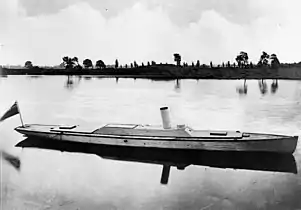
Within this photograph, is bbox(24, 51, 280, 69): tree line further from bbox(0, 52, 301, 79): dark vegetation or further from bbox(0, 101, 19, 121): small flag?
bbox(0, 101, 19, 121): small flag

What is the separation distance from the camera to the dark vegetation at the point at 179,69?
72.5 inches

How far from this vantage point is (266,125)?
177 centimetres

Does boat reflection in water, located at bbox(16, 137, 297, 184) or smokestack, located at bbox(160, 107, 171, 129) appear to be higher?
smokestack, located at bbox(160, 107, 171, 129)

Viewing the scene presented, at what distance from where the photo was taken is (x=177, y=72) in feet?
6.43

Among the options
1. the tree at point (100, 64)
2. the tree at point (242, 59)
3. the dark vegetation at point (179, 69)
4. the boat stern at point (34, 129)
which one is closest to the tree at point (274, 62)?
the dark vegetation at point (179, 69)

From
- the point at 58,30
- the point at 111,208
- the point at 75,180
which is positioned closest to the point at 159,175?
the point at 111,208

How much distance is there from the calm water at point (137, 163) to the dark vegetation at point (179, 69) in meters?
0.04

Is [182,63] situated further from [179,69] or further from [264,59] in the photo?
[264,59]

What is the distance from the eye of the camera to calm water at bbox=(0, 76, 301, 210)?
1666 mm

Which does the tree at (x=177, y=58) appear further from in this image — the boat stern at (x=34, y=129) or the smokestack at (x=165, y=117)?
the boat stern at (x=34, y=129)

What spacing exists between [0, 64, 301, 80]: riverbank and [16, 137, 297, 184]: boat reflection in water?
397 millimetres

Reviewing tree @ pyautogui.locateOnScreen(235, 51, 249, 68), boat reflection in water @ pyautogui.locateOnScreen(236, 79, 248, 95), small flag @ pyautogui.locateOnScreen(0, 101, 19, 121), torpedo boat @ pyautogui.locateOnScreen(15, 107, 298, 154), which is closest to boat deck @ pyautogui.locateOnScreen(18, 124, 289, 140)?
torpedo boat @ pyautogui.locateOnScreen(15, 107, 298, 154)

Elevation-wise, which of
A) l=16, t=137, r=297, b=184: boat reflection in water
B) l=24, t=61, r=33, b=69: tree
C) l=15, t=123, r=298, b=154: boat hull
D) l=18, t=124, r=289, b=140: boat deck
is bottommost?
l=16, t=137, r=297, b=184: boat reflection in water

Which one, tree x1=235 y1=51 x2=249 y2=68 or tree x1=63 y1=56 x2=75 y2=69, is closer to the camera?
tree x1=235 y1=51 x2=249 y2=68
